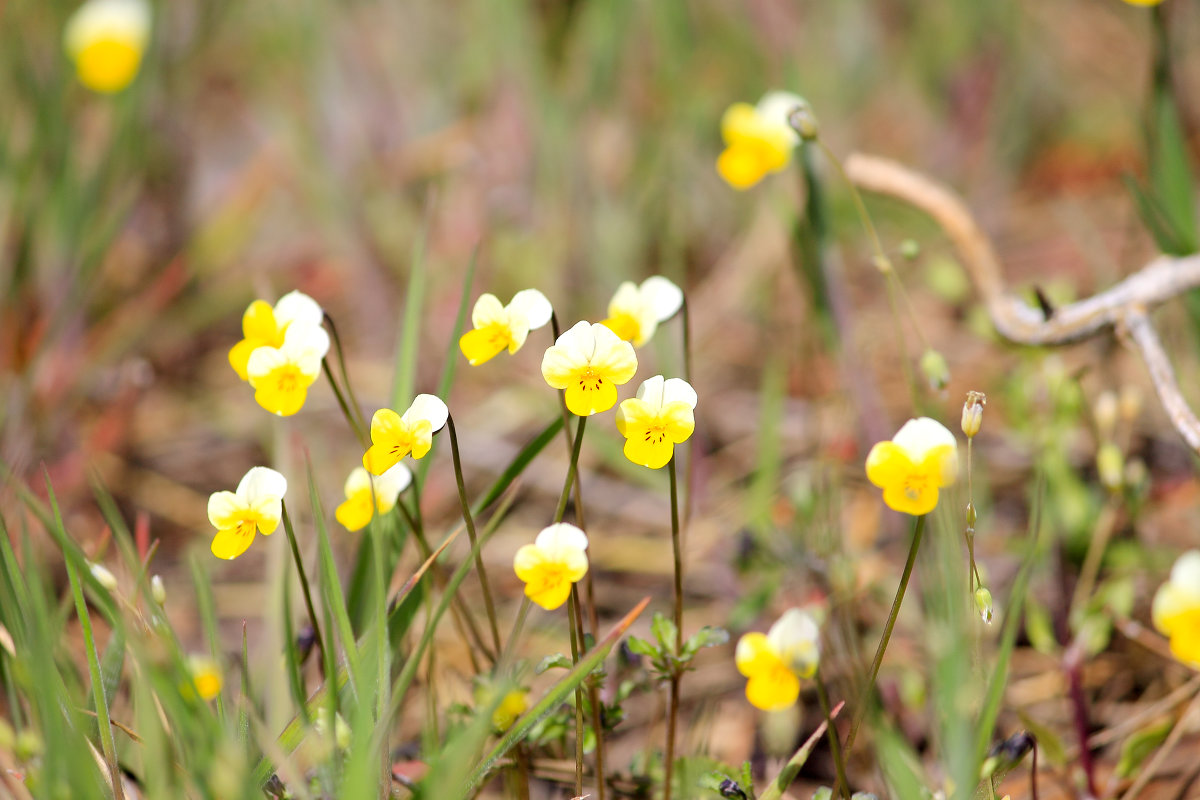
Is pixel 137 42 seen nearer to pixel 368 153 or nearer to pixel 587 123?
pixel 368 153

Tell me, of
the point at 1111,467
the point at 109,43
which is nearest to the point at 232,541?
the point at 1111,467

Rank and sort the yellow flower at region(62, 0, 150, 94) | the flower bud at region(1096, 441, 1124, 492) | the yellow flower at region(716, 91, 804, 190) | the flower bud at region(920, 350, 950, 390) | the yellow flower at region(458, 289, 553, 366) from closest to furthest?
the yellow flower at region(458, 289, 553, 366) → the flower bud at region(920, 350, 950, 390) → the flower bud at region(1096, 441, 1124, 492) → the yellow flower at region(716, 91, 804, 190) → the yellow flower at region(62, 0, 150, 94)

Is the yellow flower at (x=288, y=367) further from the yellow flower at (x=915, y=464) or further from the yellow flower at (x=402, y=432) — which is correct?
the yellow flower at (x=915, y=464)

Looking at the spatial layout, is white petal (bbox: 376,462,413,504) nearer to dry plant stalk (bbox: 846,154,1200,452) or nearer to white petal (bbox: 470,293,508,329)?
white petal (bbox: 470,293,508,329)

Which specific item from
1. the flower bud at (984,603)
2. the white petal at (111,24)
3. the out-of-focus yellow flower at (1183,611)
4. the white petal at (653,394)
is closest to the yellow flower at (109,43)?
the white petal at (111,24)

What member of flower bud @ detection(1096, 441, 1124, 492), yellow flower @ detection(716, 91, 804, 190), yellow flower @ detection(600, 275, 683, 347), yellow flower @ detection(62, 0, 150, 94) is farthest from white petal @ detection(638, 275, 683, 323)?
yellow flower @ detection(62, 0, 150, 94)
